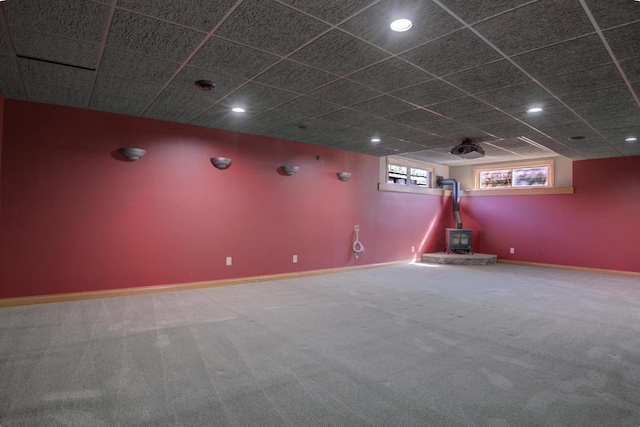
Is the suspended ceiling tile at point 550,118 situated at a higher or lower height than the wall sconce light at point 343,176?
higher

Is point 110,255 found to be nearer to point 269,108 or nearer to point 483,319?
point 269,108

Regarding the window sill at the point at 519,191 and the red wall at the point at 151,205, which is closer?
the red wall at the point at 151,205

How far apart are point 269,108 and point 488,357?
11.8ft

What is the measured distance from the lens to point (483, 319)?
387 centimetres

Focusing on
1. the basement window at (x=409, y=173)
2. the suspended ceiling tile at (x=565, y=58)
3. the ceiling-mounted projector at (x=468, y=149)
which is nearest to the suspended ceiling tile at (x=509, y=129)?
the ceiling-mounted projector at (x=468, y=149)

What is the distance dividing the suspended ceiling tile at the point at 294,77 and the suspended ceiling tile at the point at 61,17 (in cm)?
136

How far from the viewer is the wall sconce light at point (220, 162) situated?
5430mm

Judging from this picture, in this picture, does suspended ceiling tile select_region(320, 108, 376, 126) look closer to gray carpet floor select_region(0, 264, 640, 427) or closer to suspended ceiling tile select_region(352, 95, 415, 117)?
suspended ceiling tile select_region(352, 95, 415, 117)

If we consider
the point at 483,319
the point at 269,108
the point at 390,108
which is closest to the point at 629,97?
the point at 390,108

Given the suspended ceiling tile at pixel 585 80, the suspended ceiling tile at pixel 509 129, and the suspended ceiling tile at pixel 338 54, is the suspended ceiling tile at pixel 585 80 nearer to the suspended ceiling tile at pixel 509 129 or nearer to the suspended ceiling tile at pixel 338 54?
the suspended ceiling tile at pixel 509 129

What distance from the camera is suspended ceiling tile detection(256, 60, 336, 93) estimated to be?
3.19 metres

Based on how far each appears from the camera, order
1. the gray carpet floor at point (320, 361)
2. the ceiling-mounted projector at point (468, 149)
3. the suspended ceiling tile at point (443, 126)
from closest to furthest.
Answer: the gray carpet floor at point (320, 361) → the suspended ceiling tile at point (443, 126) → the ceiling-mounted projector at point (468, 149)

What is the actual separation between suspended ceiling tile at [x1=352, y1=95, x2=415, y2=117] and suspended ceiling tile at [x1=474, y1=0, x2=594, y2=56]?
4.77 feet

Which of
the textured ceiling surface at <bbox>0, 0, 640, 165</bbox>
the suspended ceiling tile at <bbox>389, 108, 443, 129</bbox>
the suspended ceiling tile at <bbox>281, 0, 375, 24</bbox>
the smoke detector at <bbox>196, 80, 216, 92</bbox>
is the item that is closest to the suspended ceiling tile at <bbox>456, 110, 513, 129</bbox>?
the textured ceiling surface at <bbox>0, 0, 640, 165</bbox>
